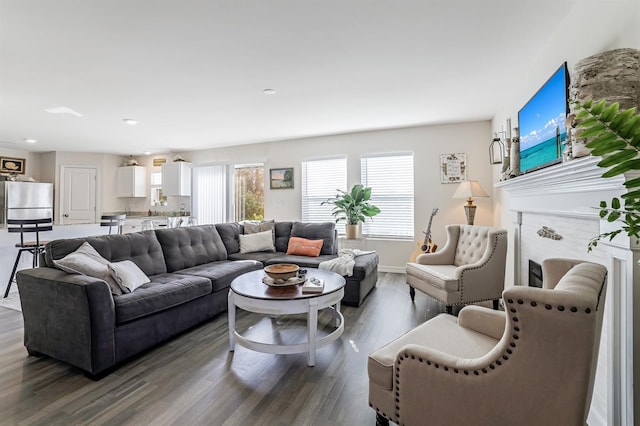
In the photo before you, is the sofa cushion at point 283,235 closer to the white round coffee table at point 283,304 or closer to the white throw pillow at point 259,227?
the white throw pillow at point 259,227

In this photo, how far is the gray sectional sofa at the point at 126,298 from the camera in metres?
2.04

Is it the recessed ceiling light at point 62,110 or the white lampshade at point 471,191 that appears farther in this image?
the white lampshade at point 471,191

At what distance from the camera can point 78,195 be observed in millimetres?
7148

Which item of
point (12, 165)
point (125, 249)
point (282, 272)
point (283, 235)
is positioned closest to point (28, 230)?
point (125, 249)

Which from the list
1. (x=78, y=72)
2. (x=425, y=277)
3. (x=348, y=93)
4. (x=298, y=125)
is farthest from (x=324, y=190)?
(x=78, y=72)

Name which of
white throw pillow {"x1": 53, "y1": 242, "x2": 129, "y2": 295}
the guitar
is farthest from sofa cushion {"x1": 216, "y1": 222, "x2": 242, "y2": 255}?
the guitar

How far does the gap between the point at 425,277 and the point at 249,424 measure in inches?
88.4

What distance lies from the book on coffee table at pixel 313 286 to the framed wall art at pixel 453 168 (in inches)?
129

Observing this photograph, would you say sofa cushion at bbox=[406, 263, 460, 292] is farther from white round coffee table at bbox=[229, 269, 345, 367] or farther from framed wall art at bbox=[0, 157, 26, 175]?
framed wall art at bbox=[0, 157, 26, 175]

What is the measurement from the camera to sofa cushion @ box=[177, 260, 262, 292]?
3.06 m

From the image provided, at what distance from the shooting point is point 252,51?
2561 mm

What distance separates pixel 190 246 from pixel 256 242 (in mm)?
1021

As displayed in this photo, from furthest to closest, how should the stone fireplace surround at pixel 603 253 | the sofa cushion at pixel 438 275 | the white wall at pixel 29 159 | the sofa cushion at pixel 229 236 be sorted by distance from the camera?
the white wall at pixel 29 159, the sofa cushion at pixel 229 236, the sofa cushion at pixel 438 275, the stone fireplace surround at pixel 603 253

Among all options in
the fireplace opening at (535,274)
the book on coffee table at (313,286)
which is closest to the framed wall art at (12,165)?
the book on coffee table at (313,286)
